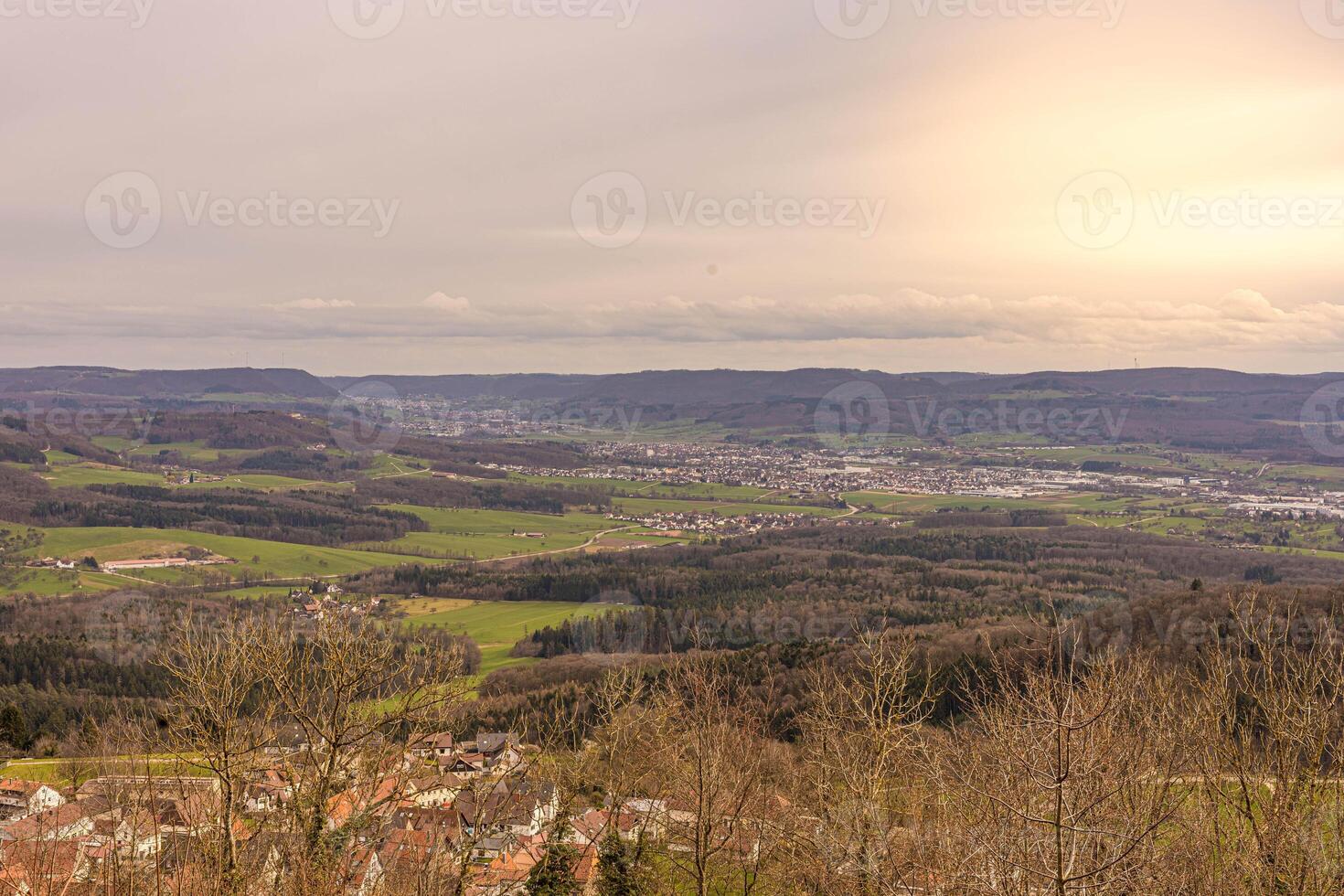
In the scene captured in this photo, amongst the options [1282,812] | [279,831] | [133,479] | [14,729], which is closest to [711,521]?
[133,479]

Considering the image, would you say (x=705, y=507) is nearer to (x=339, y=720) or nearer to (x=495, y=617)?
(x=495, y=617)

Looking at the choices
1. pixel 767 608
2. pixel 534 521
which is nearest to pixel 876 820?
pixel 767 608

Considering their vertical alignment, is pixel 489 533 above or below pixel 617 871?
below

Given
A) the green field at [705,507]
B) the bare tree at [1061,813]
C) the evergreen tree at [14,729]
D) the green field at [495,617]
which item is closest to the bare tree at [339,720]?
the bare tree at [1061,813]

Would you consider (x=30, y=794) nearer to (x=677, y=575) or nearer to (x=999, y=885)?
(x=999, y=885)

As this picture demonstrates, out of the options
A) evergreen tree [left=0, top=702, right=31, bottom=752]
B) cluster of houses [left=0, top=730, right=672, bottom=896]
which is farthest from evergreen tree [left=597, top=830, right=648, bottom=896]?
evergreen tree [left=0, top=702, right=31, bottom=752]

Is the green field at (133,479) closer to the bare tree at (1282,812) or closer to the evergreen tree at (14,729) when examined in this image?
the evergreen tree at (14,729)
